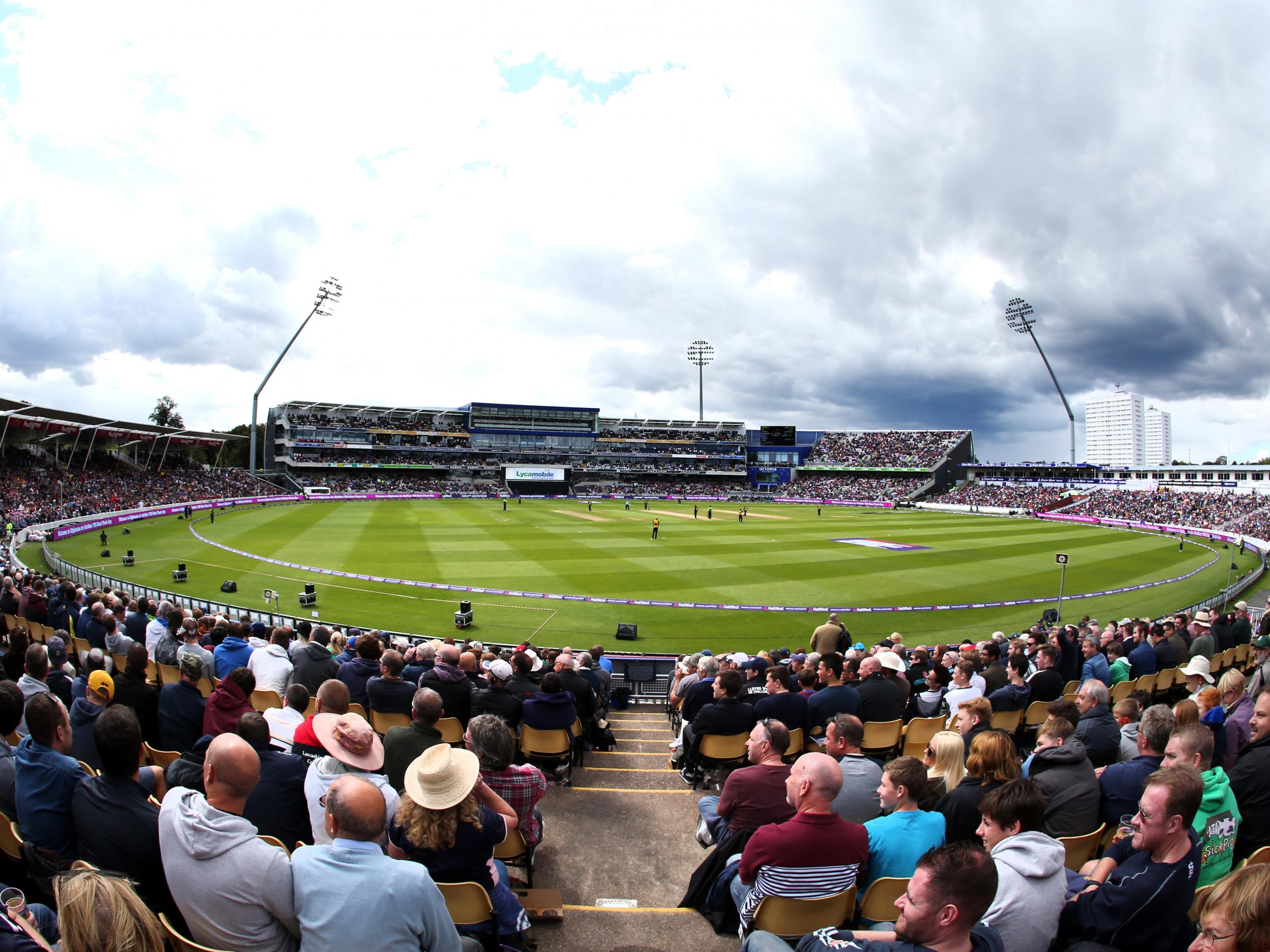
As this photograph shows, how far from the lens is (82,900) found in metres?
2.24

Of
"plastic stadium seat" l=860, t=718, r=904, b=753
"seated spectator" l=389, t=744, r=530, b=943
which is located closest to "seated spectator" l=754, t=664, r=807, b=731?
"plastic stadium seat" l=860, t=718, r=904, b=753

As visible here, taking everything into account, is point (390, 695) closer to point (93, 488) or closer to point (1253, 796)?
point (1253, 796)

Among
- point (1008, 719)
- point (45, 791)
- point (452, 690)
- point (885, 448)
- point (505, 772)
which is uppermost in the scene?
point (885, 448)

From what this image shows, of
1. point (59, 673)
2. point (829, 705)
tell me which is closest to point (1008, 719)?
point (829, 705)

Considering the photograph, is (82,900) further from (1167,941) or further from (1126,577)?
(1126,577)

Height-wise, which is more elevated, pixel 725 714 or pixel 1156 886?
pixel 1156 886

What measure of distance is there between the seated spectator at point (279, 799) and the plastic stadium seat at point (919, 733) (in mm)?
6524

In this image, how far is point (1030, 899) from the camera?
3.35 metres

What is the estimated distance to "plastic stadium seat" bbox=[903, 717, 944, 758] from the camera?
299 inches

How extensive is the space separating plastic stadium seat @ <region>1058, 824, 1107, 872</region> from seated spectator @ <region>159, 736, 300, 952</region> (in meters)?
4.95

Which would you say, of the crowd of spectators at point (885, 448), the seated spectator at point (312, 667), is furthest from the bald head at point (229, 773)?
the crowd of spectators at point (885, 448)

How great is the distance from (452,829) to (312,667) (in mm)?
6116

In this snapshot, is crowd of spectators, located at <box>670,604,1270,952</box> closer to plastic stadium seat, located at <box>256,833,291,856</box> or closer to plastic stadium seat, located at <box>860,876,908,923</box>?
plastic stadium seat, located at <box>860,876,908,923</box>

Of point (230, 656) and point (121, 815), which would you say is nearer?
point (121, 815)
